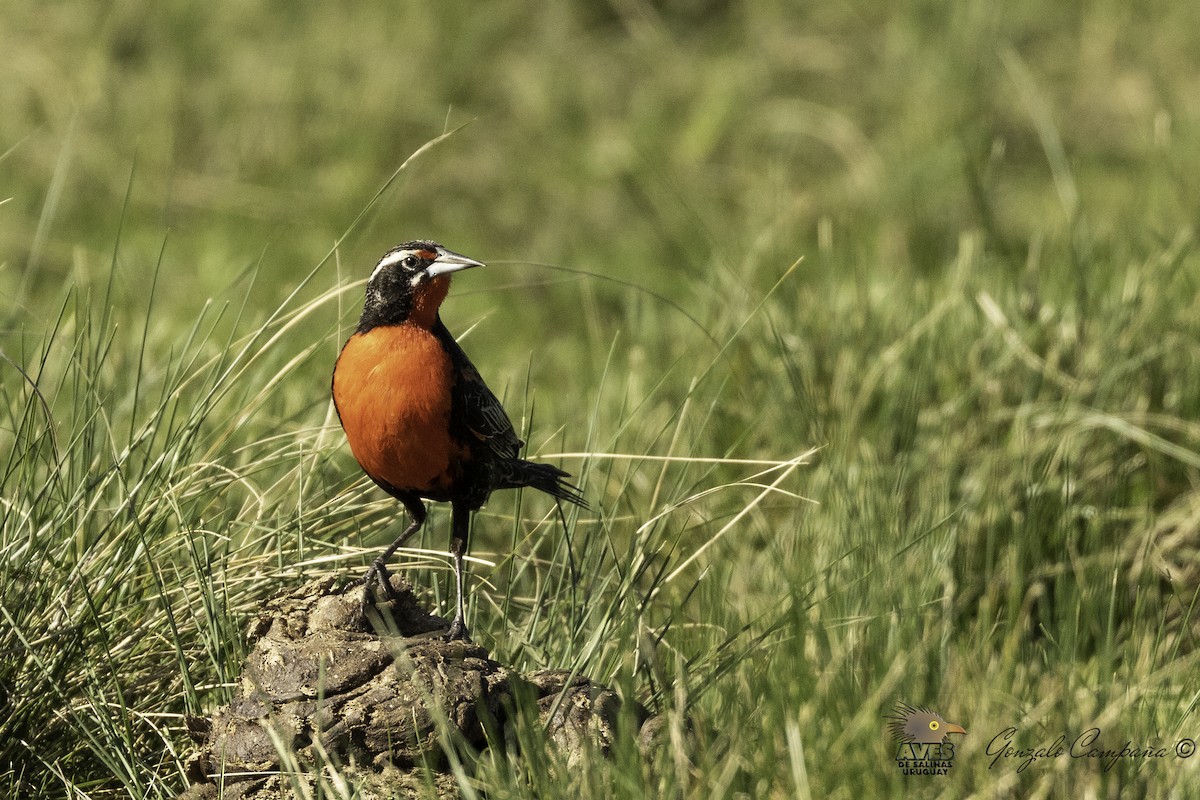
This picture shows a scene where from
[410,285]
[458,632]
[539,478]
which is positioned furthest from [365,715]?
[410,285]

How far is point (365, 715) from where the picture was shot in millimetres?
3018

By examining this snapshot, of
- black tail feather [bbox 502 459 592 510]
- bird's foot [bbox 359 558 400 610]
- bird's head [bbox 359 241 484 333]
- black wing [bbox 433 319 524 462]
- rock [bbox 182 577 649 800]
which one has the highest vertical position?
bird's head [bbox 359 241 484 333]

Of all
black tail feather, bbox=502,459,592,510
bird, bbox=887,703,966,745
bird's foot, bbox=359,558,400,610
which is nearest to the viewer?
bird, bbox=887,703,966,745

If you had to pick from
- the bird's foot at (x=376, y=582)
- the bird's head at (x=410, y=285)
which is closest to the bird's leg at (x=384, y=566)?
the bird's foot at (x=376, y=582)

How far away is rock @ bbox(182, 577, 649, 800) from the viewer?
300 cm

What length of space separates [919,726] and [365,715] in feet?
3.55

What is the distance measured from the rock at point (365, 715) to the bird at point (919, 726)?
0.54m

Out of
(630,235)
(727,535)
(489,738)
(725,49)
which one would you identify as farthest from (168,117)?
(489,738)

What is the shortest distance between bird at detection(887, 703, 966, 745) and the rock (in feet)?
1.78

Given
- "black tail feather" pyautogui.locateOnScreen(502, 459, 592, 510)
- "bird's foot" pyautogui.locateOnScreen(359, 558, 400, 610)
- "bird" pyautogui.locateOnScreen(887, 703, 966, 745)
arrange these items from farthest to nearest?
"black tail feather" pyautogui.locateOnScreen(502, 459, 592, 510) < "bird's foot" pyautogui.locateOnScreen(359, 558, 400, 610) < "bird" pyautogui.locateOnScreen(887, 703, 966, 745)

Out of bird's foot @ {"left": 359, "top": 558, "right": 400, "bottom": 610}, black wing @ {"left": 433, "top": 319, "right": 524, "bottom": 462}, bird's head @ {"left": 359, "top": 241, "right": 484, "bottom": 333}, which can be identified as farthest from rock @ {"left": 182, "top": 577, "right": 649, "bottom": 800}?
bird's head @ {"left": 359, "top": 241, "right": 484, "bottom": 333}

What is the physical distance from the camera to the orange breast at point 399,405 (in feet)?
10.5

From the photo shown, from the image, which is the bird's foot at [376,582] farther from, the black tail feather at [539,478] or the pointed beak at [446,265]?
the pointed beak at [446,265]

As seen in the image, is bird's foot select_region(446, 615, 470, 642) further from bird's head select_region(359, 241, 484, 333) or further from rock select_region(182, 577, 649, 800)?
bird's head select_region(359, 241, 484, 333)
